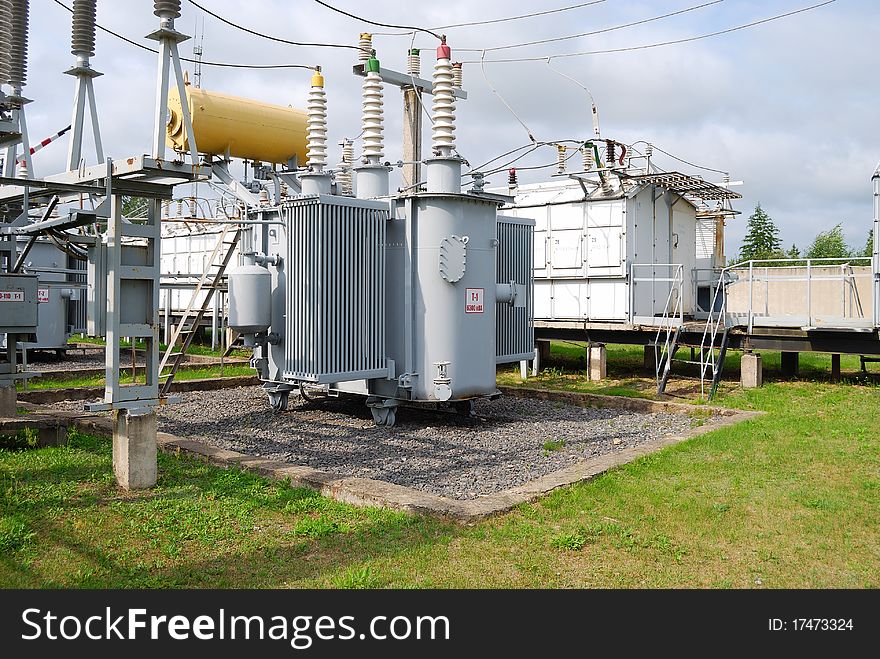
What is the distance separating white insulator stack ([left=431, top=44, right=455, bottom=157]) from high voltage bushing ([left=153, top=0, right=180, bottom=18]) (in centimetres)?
417

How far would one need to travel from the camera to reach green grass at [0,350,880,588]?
4.96m

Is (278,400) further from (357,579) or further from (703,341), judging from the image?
(703,341)

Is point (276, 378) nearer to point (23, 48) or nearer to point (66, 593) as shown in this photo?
point (23, 48)

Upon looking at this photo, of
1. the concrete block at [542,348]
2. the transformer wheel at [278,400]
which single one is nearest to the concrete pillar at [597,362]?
the concrete block at [542,348]

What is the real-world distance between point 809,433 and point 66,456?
850 cm

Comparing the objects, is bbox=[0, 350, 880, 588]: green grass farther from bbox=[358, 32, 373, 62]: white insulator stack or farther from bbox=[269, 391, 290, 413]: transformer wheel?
bbox=[358, 32, 373, 62]: white insulator stack

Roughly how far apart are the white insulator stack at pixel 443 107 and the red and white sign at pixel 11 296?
5.29 m

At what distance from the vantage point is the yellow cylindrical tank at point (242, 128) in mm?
11484

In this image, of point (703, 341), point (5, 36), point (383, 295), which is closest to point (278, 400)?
point (383, 295)

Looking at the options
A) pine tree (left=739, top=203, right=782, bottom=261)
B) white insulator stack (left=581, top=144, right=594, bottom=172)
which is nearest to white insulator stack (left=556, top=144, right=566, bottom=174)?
white insulator stack (left=581, top=144, right=594, bottom=172)

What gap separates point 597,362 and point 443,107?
7870 mm

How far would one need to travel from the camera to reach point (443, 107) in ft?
33.4

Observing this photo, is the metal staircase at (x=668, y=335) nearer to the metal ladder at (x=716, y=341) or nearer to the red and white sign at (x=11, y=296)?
the metal ladder at (x=716, y=341)

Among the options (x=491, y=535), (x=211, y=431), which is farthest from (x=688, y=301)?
(x=491, y=535)
